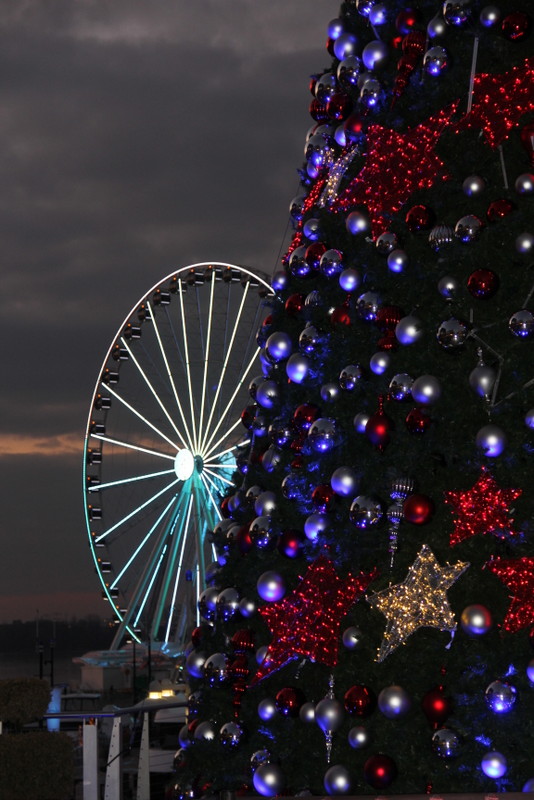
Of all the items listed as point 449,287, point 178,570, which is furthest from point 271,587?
point 178,570

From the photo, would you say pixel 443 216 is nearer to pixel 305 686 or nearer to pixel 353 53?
pixel 353 53

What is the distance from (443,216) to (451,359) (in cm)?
51

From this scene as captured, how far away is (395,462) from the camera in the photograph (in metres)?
3.35

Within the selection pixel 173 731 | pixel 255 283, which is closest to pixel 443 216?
pixel 255 283

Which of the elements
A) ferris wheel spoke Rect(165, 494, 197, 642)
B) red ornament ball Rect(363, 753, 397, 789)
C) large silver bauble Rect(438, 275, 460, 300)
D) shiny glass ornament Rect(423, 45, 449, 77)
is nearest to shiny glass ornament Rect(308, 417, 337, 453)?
large silver bauble Rect(438, 275, 460, 300)

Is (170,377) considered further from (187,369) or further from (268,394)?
(268,394)

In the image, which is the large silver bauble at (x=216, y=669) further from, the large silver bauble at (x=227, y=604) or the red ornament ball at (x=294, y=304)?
the red ornament ball at (x=294, y=304)

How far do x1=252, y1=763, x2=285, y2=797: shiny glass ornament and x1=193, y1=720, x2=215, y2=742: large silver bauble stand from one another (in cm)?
37

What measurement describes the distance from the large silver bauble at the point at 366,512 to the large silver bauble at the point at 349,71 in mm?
1675

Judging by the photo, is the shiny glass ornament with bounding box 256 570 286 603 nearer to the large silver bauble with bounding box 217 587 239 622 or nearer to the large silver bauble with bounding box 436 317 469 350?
the large silver bauble with bounding box 217 587 239 622

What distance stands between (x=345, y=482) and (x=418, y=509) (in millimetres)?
323

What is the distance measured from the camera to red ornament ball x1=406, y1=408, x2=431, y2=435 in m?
3.27

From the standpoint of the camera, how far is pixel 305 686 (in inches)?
143

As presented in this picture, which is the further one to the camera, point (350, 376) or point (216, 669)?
point (216, 669)
